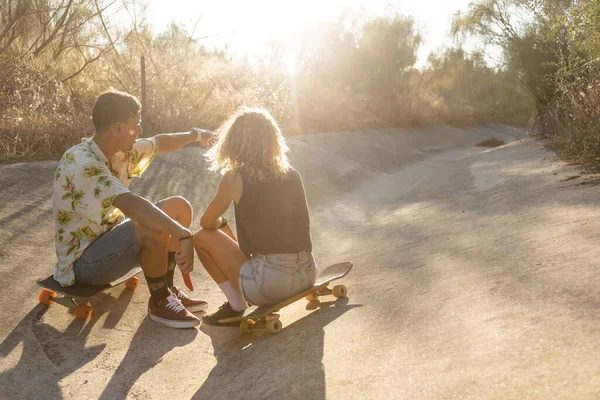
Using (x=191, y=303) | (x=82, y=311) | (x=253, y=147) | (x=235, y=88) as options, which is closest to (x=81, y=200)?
(x=82, y=311)

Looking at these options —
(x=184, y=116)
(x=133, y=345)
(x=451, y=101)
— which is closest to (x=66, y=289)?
(x=133, y=345)

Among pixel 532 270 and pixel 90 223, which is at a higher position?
pixel 90 223

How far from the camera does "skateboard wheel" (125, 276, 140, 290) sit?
480cm

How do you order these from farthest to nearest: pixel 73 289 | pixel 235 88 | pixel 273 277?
pixel 235 88, pixel 73 289, pixel 273 277

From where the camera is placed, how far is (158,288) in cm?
412

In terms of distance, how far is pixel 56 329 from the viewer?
13.2 ft

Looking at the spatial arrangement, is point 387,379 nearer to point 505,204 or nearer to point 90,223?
point 90,223

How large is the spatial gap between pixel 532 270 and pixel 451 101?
25462 millimetres

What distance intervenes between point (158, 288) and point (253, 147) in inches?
43.9

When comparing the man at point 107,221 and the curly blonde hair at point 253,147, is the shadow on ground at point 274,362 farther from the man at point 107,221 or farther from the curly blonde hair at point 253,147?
the curly blonde hair at point 253,147

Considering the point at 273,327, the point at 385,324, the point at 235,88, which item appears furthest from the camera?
the point at 235,88

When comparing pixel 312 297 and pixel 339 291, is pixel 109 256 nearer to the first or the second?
pixel 312 297

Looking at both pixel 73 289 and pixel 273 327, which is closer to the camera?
pixel 273 327

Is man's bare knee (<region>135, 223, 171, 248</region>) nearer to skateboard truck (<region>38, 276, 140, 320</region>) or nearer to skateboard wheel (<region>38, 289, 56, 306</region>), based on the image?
skateboard truck (<region>38, 276, 140, 320</region>)
